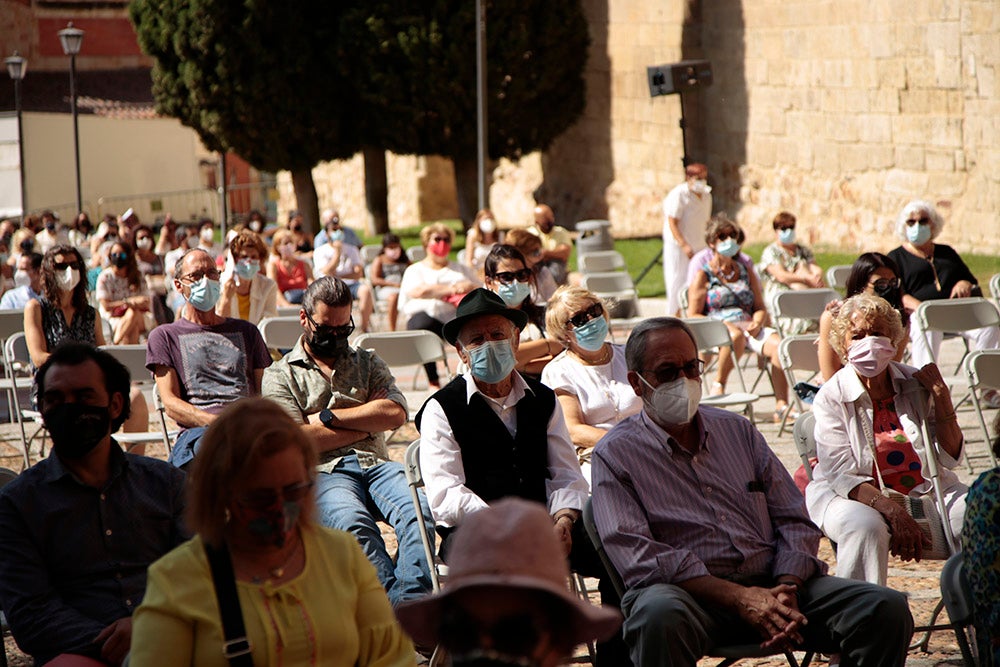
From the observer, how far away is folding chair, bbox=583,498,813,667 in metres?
3.72

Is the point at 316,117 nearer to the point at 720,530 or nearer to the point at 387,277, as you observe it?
the point at 387,277

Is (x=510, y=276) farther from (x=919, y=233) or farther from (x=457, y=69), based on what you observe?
(x=457, y=69)

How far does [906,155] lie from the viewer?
19266 millimetres

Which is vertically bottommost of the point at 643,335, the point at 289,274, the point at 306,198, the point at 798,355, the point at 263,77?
the point at 798,355

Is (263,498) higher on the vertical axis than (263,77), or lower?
lower

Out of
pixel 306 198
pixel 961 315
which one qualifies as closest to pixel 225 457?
pixel 961 315

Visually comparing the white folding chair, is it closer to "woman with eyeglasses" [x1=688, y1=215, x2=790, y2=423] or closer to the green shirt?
"woman with eyeglasses" [x1=688, y1=215, x2=790, y2=423]

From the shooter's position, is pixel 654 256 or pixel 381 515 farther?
pixel 654 256

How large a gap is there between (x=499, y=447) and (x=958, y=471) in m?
3.62

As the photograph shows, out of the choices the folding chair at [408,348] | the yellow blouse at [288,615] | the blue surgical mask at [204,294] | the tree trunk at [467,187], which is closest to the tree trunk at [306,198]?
the tree trunk at [467,187]

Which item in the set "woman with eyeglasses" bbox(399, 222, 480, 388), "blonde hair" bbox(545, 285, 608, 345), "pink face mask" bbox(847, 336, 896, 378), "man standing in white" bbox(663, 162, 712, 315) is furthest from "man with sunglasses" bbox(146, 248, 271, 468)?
"man standing in white" bbox(663, 162, 712, 315)

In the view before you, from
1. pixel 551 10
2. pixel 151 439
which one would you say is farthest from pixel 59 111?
pixel 151 439

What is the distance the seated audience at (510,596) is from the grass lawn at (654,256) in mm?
13709

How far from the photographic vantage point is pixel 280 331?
8.24m
